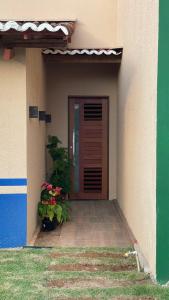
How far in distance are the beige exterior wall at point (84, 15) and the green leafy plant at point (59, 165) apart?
249 cm

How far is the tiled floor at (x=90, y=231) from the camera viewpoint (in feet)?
24.7

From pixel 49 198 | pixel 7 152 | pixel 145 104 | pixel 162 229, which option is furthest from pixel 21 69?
pixel 162 229

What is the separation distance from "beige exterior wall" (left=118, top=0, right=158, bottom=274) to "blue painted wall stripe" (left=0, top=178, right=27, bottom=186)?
72.6 inches

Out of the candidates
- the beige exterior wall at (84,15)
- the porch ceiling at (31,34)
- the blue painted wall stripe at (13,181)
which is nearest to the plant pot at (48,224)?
the blue painted wall stripe at (13,181)

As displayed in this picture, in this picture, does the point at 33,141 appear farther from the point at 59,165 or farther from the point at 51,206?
the point at 59,165

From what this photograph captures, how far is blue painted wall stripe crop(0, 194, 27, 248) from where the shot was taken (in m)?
7.07

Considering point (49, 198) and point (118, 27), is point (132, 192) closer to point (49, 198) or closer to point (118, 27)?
point (49, 198)

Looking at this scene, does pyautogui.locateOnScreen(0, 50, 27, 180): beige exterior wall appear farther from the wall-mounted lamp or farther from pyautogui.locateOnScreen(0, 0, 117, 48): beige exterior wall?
pyautogui.locateOnScreen(0, 0, 117, 48): beige exterior wall

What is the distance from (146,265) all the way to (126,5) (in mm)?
5332

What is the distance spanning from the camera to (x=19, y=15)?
10.4 meters

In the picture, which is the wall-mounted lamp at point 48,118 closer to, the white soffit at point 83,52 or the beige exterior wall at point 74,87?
the beige exterior wall at point 74,87

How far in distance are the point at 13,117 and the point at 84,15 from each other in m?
4.66

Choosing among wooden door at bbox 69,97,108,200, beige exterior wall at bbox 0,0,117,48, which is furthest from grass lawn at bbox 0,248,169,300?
beige exterior wall at bbox 0,0,117,48

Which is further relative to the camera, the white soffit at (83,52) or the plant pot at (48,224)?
the white soffit at (83,52)
